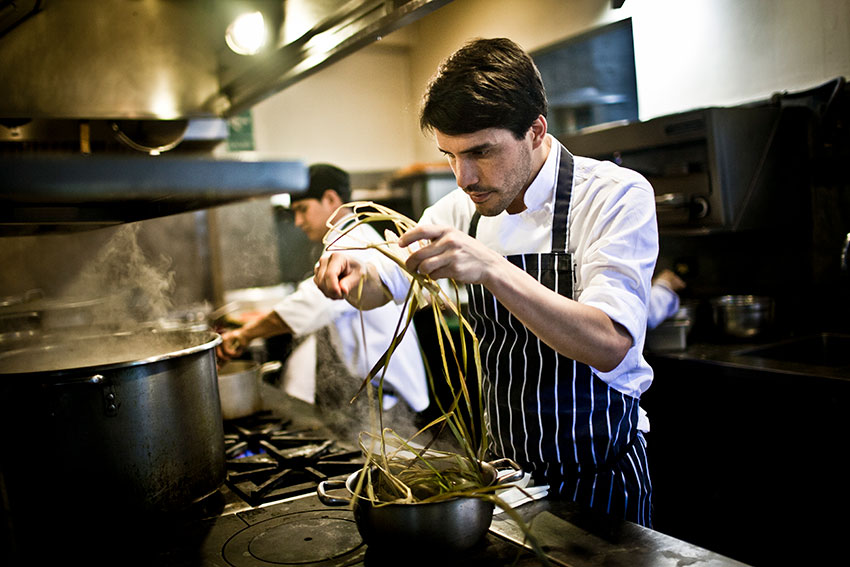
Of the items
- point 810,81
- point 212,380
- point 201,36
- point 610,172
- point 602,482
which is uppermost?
point 201,36

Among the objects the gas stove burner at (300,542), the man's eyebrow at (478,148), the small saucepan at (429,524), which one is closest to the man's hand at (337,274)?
the man's eyebrow at (478,148)

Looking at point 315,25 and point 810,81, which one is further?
point 810,81

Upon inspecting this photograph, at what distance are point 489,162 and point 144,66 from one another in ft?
6.83

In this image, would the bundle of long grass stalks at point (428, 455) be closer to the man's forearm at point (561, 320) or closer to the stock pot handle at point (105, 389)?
the man's forearm at point (561, 320)

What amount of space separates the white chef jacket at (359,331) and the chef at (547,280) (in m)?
1.15

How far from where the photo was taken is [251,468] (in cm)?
177

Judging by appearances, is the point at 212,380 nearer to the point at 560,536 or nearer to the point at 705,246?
the point at 560,536

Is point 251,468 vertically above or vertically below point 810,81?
below

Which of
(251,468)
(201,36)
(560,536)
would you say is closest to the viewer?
(560,536)

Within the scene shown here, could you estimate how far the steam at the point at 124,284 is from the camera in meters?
4.63

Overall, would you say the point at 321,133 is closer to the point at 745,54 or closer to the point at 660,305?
the point at 745,54

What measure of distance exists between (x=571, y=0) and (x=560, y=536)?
188 cm

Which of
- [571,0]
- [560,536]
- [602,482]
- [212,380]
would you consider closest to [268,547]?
[212,380]

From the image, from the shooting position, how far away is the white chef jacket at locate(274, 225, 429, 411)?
3.02 m
